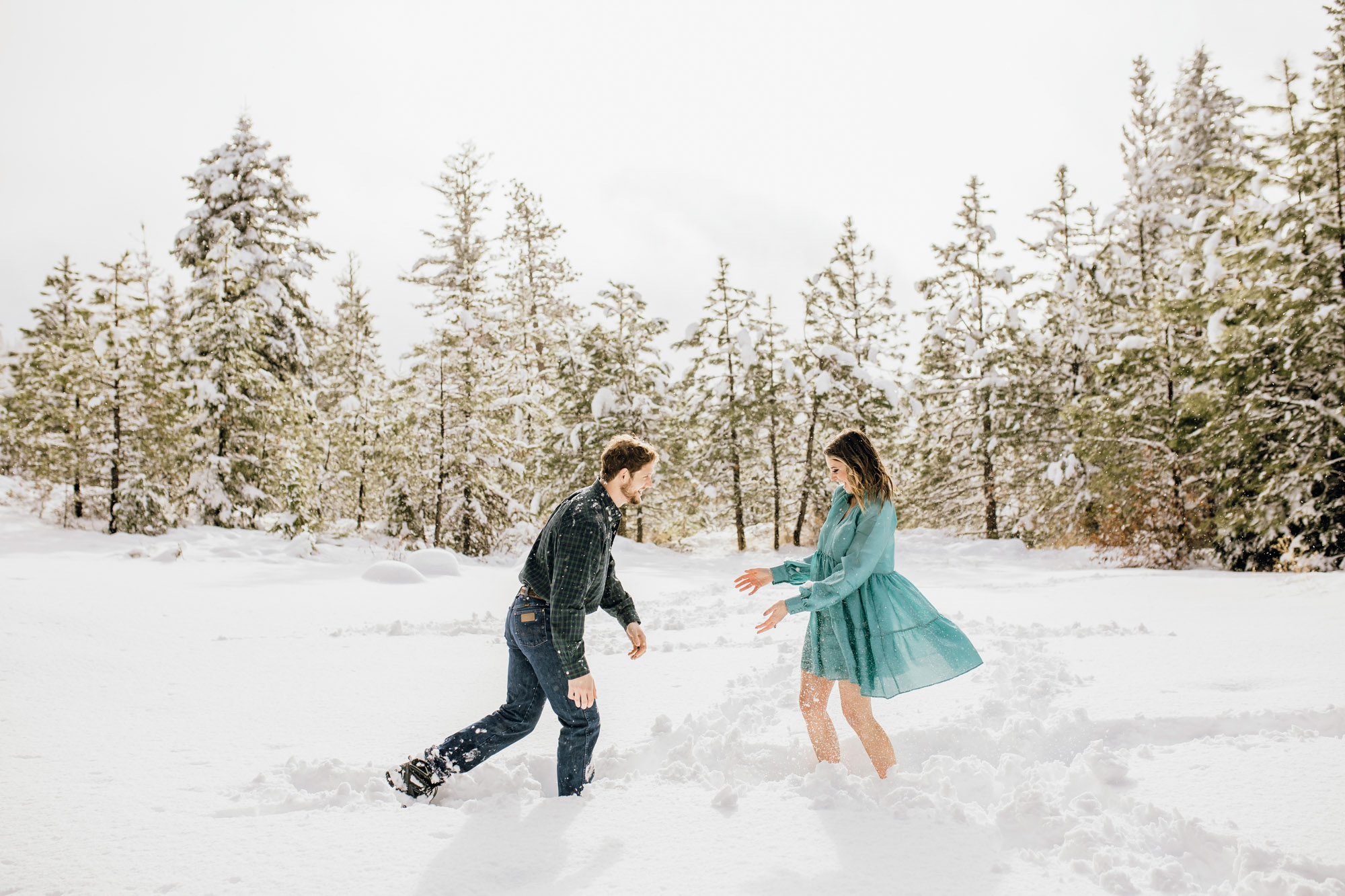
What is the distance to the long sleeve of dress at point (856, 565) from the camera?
11.5ft

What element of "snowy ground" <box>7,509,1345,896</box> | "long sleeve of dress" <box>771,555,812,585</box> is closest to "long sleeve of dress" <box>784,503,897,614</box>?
"long sleeve of dress" <box>771,555,812,585</box>

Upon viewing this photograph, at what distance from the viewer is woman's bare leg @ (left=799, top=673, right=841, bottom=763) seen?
3.83m

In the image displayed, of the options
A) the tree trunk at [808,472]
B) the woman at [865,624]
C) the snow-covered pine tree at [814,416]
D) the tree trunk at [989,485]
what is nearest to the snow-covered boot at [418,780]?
the woman at [865,624]

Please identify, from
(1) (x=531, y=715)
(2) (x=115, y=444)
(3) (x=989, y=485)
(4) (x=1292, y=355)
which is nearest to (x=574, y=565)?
(1) (x=531, y=715)

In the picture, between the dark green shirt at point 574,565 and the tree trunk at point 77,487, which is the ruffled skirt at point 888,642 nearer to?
the dark green shirt at point 574,565

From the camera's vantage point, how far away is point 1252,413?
1097cm

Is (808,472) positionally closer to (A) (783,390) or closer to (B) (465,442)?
(A) (783,390)

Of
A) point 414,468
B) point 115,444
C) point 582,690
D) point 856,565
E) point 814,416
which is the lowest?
point 582,690

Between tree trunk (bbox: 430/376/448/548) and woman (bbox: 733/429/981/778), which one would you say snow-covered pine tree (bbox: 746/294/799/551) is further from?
woman (bbox: 733/429/981/778)

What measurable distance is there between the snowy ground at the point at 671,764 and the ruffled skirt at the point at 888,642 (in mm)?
470

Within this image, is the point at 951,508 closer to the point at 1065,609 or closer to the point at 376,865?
the point at 1065,609

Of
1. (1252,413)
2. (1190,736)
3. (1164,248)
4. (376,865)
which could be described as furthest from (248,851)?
(1164,248)

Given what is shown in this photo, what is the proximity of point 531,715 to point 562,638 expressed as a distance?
0.67m

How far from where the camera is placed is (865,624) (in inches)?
145
